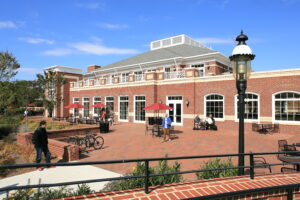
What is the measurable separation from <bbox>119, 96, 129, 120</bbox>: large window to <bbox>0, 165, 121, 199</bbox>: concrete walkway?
17106mm

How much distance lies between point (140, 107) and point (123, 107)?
280cm

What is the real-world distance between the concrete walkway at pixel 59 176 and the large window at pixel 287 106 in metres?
14.0

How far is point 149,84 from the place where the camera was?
2202cm

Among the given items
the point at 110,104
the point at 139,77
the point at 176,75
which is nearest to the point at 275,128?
the point at 176,75

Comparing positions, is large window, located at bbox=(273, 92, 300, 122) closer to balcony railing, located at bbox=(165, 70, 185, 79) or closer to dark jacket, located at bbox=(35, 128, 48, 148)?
balcony railing, located at bbox=(165, 70, 185, 79)

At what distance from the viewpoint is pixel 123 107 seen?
81.7 ft

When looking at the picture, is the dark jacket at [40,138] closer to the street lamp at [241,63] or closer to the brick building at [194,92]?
the street lamp at [241,63]

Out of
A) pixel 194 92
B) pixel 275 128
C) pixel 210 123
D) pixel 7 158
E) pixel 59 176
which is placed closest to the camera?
pixel 59 176

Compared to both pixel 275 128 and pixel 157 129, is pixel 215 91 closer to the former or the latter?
pixel 275 128

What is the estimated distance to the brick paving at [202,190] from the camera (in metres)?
3.39

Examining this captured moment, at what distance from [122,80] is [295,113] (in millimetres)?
18606

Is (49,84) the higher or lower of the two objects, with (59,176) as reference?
higher

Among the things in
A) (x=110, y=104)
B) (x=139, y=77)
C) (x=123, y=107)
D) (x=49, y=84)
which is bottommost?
(x=123, y=107)

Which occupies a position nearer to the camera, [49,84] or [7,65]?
[7,65]
